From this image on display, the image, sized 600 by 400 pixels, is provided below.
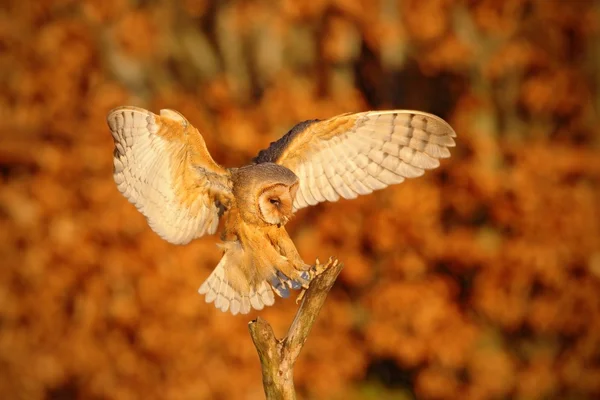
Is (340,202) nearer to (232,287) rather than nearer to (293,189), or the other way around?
(232,287)

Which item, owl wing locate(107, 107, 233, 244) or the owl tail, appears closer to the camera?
owl wing locate(107, 107, 233, 244)

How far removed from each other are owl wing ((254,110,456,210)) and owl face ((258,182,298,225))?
0.97 ft

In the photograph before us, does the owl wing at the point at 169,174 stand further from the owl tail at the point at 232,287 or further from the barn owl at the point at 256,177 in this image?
the owl tail at the point at 232,287

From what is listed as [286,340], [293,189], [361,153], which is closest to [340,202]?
[361,153]

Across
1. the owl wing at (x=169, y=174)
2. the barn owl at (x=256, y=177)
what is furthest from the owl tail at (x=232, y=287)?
the owl wing at (x=169, y=174)

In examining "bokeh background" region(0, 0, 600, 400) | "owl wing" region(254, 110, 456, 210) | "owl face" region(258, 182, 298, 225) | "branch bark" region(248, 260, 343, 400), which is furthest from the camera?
"bokeh background" region(0, 0, 600, 400)

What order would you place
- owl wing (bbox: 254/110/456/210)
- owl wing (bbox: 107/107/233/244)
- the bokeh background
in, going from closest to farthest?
1. owl wing (bbox: 107/107/233/244)
2. owl wing (bbox: 254/110/456/210)
3. the bokeh background

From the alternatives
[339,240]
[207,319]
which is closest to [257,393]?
[207,319]

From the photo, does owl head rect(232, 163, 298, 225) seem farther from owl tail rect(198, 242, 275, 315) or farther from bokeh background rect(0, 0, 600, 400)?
bokeh background rect(0, 0, 600, 400)

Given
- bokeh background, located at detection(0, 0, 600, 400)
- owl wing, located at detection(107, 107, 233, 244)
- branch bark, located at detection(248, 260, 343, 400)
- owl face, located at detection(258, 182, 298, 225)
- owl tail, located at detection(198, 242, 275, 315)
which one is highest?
bokeh background, located at detection(0, 0, 600, 400)

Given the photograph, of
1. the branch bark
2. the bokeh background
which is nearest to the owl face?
the branch bark

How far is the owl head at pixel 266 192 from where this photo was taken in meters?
2.33

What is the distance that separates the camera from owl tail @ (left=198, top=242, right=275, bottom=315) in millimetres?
2553

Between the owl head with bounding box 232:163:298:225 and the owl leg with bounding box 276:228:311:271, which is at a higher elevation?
the owl head with bounding box 232:163:298:225
